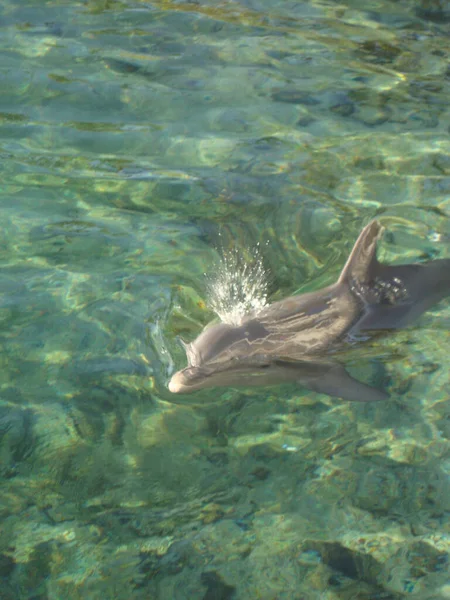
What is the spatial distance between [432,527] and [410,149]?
4811 millimetres

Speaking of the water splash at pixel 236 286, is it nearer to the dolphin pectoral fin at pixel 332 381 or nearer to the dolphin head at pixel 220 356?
the dolphin head at pixel 220 356

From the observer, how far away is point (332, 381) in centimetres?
485

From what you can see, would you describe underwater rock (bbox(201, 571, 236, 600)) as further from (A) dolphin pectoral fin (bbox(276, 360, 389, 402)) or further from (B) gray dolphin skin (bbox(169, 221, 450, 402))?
(A) dolphin pectoral fin (bbox(276, 360, 389, 402))

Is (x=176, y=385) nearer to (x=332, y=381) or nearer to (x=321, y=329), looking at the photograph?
(x=332, y=381)

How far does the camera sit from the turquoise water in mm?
3971

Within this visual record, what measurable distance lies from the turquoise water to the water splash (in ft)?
0.33

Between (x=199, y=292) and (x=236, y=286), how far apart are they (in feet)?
0.93

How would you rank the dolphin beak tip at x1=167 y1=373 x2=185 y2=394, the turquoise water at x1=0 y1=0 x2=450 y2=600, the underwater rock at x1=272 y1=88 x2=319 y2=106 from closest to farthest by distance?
the turquoise water at x1=0 y1=0 x2=450 y2=600 → the dolphin beak tip at x1=167 y1=373 x2=185 y2=394 → the underwater rock at x1=272 y1=88 x2=319 y2=106

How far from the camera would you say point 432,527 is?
4.11 meters

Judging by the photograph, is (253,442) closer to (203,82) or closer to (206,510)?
(206,510)

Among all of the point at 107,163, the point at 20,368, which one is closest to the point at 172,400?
the point at 20,368

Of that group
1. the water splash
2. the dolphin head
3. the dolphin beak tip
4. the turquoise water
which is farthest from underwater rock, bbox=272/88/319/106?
the dolphin beak tip

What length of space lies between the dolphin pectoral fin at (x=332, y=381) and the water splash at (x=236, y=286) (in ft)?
1.77

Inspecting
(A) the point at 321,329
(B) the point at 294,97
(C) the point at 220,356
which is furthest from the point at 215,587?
(B) the point at 294,97
